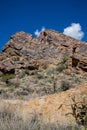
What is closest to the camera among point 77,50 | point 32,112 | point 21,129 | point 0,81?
point 21,129

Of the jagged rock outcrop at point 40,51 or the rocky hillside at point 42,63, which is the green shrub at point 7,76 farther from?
the jagged rock outcrop at point 40,51

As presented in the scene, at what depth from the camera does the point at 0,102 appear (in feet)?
28.2

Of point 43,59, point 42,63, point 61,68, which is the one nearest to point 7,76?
point 61,68

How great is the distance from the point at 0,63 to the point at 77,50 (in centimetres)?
1215

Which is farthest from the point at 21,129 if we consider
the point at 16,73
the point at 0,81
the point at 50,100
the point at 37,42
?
the point at 37,42

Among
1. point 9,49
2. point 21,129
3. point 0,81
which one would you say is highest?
point 9,49

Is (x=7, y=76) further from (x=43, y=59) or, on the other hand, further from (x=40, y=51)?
(x=40, y=51)

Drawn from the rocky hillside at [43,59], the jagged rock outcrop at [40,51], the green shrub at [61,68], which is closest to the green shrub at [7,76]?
the rocky hillside at [43,59]

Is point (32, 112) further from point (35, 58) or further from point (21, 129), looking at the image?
point (35, 58)

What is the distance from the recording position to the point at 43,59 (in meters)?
41.8

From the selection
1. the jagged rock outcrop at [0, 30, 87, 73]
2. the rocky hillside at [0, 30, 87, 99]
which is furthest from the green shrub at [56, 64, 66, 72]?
the jagged rock outcrop at [0, 30, 87, 73]

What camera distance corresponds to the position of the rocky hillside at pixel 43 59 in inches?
1342

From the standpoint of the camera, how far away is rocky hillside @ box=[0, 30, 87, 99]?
112 feet

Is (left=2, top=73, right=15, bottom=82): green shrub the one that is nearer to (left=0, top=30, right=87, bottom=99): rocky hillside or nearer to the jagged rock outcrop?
(left=0, top=30, right=87, bottom=99): rocky hillside
